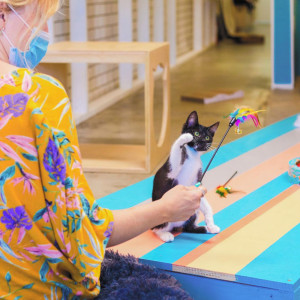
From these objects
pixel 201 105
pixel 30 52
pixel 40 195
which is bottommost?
pixel 201 105

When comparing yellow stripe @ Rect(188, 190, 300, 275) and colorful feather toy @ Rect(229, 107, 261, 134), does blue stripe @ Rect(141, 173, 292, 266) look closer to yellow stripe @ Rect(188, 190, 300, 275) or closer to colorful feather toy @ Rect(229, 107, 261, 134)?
yellow stripe @ Rect(188, 190, 300, 275)

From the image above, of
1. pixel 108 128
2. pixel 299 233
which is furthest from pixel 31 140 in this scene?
pixel 108 128

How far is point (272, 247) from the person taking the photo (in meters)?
1.50

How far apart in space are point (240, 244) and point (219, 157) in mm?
429

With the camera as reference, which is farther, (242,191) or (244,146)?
(244,146)

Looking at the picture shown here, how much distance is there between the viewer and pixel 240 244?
1522 mm

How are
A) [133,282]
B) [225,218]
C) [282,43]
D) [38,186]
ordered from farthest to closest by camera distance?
[282,43] → [225,218] → [133,282] → [38,186]

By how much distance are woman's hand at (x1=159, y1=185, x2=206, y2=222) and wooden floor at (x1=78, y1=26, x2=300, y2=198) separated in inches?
13.1

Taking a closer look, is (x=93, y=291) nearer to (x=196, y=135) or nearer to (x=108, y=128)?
(x=196, y=135)

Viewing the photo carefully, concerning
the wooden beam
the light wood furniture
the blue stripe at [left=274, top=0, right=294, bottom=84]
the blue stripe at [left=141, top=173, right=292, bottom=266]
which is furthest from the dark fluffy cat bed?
the blue stripe at [left=274, top=0, right=294, bottom=84]

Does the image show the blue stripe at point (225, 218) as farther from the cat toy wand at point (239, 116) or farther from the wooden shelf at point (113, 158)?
the wooden shelf at point (113, 158)

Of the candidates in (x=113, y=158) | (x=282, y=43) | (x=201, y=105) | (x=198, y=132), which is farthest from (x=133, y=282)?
(x=282, y=43)

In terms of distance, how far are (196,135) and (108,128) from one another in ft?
9.19

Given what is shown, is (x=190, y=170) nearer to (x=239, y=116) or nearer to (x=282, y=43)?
(x=239, y=116)
